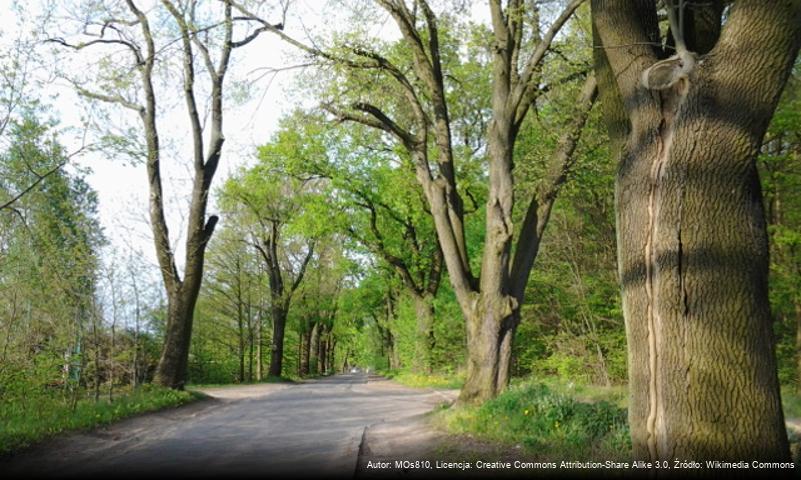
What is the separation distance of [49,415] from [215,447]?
2.98 meters

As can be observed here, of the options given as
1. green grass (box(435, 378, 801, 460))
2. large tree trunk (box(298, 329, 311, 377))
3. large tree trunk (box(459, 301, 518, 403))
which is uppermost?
large tree trunk (box(459, 301, 518, 403))

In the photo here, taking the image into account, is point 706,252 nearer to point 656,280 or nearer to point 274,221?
point 656,280

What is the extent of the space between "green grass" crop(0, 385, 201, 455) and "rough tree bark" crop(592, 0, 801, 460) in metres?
7.63

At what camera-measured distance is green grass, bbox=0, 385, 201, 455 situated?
7.96m

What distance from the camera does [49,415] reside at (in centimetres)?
941

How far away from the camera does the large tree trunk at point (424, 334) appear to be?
84.9ft

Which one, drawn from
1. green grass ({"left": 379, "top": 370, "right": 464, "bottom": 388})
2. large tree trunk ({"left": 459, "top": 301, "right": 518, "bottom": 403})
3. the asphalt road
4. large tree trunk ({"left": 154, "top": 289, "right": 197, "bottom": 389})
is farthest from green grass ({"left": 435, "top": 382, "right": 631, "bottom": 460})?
green grass ({"left": 379, "top": 370, "right": 464, "bottom": 388})

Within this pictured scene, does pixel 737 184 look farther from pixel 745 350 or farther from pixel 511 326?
pixel 511 326

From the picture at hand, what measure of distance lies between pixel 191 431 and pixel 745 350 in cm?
948

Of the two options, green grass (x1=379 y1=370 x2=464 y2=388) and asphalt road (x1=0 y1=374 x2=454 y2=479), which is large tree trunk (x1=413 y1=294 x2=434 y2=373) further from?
asphalt road (x1=0 y1=374 x2=454 y2=479)

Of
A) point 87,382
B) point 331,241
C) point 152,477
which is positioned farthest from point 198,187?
point 331,241

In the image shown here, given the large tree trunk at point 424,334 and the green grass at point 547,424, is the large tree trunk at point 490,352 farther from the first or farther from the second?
the large tree trunk at point 424,334

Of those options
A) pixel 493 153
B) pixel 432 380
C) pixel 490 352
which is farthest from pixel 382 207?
pixel 490 352

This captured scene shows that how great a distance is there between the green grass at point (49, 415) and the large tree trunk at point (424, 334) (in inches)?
559
